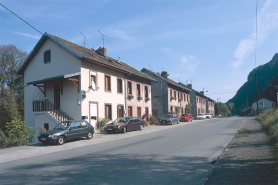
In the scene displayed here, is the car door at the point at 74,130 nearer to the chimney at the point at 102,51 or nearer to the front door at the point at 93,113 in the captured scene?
the front door at the point at 93,113

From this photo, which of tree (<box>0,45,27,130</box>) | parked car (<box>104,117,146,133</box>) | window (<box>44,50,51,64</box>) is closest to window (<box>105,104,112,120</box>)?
parked car (<box>104,117,146,133</box>)

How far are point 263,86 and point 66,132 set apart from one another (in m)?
103

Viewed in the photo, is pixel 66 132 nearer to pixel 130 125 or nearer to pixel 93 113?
pixel 93 113

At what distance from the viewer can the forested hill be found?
8108 centimetres

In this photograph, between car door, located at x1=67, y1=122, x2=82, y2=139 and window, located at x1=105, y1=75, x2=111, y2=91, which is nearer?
car door, located at x1=67, y1=122, x2=82, y2=139

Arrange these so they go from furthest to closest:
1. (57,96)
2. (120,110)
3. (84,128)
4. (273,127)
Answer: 1. (120,110)
2. (57,96)
3. (84,128)
4. (273,127)

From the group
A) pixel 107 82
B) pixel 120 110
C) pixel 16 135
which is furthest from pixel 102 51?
pixel 16 135

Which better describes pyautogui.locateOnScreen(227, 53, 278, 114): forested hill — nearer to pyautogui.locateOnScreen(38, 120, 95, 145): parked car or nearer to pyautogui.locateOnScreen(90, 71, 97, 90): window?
pyautogui.locateOnScreen(90, 71, 97, 90): window

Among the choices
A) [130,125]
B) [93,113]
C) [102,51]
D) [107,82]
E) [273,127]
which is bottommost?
[130,125]

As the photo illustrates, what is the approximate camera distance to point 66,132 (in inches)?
580

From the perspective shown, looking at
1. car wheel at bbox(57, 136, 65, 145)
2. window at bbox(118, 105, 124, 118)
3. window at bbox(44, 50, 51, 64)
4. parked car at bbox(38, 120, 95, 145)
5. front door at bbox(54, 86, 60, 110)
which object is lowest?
car wheel at bbox(57, 136, 65, 145)

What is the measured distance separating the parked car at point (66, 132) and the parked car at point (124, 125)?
3186 millimetres

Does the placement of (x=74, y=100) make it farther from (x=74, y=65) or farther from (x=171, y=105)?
(x=171, y=105)

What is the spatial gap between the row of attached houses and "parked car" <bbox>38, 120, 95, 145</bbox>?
141 inches
